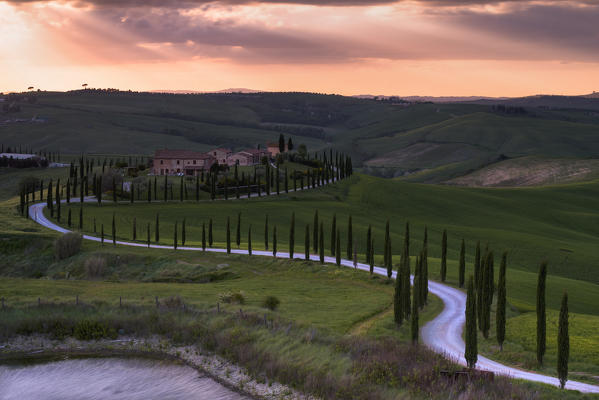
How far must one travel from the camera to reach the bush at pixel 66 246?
8500 cm

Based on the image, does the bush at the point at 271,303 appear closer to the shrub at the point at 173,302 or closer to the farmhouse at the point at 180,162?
the shrub at the point at 173,302

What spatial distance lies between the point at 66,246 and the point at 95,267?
9573 mm

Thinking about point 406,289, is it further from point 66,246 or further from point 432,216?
point 432,216

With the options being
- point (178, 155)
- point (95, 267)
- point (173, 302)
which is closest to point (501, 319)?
point (173, 302)

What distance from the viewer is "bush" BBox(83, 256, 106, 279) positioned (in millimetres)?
78188

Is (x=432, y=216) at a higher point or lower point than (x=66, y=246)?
lower

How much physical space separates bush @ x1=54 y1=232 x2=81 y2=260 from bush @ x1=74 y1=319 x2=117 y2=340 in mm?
38860

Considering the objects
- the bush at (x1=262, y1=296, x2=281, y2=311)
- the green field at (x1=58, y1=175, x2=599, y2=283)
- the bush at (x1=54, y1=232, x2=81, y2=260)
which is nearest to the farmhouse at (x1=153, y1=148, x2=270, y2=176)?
the green field at (x1=58, y1=175, x2=599, y2=283)

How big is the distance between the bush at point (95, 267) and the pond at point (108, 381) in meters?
33.3

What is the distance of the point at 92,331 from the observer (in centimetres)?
4931

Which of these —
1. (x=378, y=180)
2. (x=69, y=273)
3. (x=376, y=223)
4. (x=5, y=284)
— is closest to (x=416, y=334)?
(x=5, y=284)

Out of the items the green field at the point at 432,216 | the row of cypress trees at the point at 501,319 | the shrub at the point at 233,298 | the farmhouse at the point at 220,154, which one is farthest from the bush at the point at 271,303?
the farmhouse at the point at 220,154

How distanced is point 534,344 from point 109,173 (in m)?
122

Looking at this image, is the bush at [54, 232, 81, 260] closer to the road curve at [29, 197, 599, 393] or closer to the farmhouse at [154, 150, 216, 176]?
the road curve at [29, 197, 599, 393]
